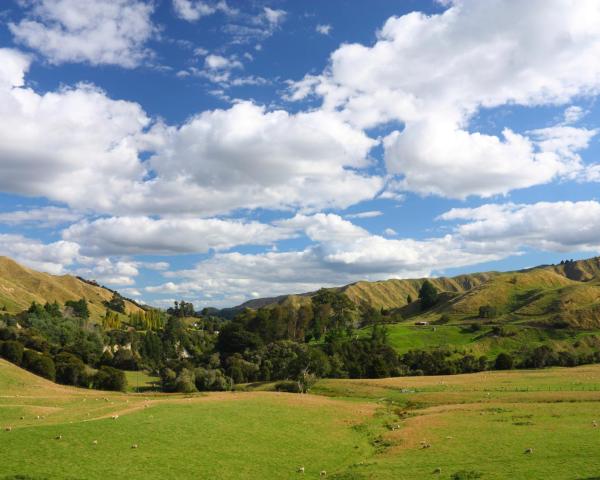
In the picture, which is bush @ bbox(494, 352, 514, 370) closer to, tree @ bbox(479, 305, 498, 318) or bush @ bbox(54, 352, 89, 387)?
tree @ bbox(479, 305, 498, 318)

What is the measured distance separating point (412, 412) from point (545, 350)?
7632cm

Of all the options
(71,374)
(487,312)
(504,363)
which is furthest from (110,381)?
(487,312)

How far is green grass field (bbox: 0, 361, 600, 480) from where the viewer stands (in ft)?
97.3

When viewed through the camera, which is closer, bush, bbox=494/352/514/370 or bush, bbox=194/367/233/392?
bush, bbox=194/367/233/392

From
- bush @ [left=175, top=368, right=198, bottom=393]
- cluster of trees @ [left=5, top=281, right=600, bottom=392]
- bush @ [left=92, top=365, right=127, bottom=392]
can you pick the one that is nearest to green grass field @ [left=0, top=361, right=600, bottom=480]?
bush @ [left=175, top=368, right=198, bottom=393]

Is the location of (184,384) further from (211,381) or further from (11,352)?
(11,352)

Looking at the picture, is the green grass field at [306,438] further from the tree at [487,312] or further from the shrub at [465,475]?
the tree at [487,312]

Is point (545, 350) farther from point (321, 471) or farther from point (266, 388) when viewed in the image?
point (321, 471)

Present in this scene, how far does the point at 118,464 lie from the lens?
1196 inches

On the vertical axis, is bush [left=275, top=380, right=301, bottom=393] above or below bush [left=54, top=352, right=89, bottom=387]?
below

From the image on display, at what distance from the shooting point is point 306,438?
1613 inches

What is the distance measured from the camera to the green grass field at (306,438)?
97.3 ft

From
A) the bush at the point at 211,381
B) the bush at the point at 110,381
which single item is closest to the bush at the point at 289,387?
the bush at the point at 211,381

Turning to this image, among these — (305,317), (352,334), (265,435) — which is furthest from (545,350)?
(265,435)
